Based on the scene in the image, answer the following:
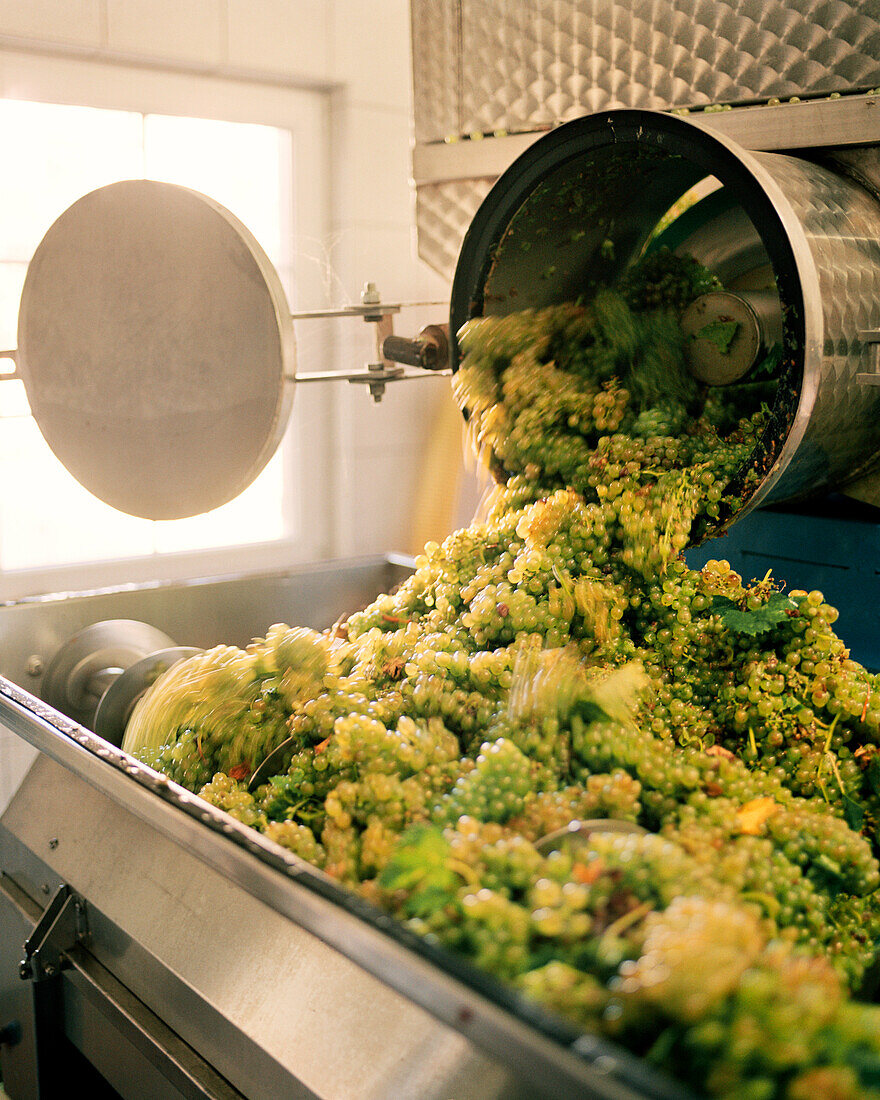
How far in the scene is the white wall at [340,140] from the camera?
2504 mm

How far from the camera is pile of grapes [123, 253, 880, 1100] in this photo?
2.03ft

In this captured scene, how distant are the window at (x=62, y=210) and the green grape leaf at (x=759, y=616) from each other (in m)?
1.56

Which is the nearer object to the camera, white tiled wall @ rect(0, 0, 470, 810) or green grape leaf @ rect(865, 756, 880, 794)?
green grape leaf @ rect(865, 756, 880, 794)

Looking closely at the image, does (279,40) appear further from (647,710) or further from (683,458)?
(647,710)

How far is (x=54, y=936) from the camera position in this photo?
1.28m

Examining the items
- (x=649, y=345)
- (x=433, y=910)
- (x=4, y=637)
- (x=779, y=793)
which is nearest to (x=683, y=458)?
(x=649, y=345)

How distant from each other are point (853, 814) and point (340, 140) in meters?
2.50

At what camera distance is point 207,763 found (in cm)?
118

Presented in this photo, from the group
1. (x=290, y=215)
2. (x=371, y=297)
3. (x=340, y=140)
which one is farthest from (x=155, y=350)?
(x=340, y=140)

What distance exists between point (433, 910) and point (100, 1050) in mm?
725

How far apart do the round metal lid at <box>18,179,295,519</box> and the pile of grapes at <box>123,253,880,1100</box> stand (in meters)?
0.28

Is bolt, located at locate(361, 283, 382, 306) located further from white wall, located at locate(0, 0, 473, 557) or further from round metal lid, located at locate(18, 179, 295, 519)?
white wall, located at locate(0, 0, 473, 557)

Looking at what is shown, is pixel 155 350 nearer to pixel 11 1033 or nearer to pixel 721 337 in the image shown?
pixel 721 337

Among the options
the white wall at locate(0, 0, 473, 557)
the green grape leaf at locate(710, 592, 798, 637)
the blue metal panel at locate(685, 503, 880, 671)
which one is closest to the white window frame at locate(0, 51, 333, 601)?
the white wall at locate(0, 0, 473, 557)
